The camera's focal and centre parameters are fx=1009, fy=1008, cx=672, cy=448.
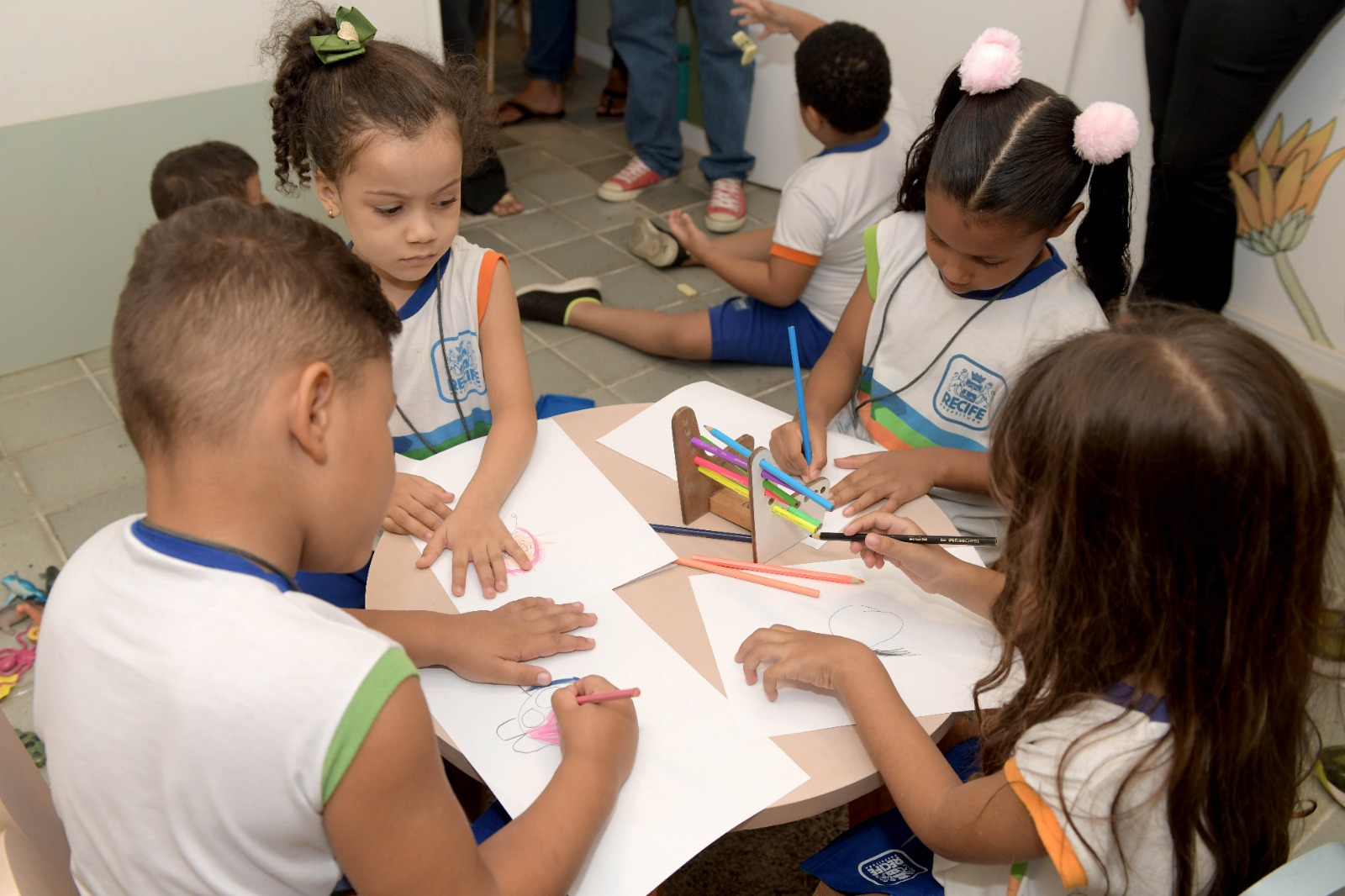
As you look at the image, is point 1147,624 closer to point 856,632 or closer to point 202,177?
point 856,632

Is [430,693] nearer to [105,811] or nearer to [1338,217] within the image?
[105,811]

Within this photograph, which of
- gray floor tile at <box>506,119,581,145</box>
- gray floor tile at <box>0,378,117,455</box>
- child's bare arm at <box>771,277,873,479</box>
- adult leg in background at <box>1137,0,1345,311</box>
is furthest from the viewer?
gray floor tile at <box>506,119,581,145</box>

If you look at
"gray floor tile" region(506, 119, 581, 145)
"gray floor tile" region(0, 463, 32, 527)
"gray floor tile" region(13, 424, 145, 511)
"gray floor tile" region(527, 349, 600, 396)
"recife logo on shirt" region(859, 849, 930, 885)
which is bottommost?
"gray floor tile" region(0, 463, 32, 527)

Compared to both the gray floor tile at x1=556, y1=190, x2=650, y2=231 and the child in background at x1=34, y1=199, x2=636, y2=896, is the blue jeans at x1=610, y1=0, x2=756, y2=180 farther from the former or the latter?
the child in background at x1=34, y1=199, x2=636, y2=896

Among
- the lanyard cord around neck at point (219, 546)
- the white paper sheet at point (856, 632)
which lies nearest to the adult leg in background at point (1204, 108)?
the white paper sheet at point (856, 632)

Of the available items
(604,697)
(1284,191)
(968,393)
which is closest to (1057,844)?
(604,697)

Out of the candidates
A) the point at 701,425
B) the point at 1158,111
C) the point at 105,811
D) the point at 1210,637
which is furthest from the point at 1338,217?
the point at 105,811

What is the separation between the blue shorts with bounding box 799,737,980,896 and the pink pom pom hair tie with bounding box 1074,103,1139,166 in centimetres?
78

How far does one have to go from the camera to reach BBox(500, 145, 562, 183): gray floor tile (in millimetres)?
3779

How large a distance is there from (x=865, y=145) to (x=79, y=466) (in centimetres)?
202

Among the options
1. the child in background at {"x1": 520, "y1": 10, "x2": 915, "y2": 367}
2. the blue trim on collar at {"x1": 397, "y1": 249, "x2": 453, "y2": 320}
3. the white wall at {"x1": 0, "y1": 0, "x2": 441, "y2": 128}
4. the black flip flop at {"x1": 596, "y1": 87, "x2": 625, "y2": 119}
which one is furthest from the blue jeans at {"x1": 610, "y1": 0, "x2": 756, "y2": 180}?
the blue trim on collar at {"x1": 397, "y1": 249, "x2": 453, "y2": 320}

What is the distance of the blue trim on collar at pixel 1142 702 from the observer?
2.71 feet

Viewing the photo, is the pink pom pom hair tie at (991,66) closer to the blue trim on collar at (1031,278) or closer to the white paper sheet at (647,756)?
the blue trim on collar at (1031,278)

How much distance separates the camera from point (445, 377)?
155 centimetres
